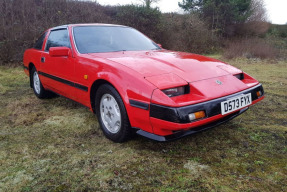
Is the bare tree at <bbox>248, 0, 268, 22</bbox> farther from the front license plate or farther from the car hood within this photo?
the front license plate

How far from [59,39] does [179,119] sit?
8.19 feet

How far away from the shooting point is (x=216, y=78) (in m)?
2.24

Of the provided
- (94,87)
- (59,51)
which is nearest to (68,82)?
(59,51)

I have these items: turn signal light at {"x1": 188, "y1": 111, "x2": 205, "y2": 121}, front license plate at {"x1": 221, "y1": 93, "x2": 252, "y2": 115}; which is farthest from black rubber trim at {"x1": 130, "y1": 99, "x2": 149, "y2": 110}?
front license plate at {"x1": 221, "y1": 93, "x2": 252, "y2": 115}

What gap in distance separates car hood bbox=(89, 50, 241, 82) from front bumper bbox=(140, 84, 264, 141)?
0.33 meters

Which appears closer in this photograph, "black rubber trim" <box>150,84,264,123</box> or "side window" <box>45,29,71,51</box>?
"black rubber trim" <box>150,84,264,123</box>

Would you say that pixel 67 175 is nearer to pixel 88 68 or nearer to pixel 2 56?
pixel 88 68

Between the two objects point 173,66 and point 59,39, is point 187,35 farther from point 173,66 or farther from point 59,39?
point 173,66

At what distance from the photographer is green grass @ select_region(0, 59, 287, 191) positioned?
174 centimetres

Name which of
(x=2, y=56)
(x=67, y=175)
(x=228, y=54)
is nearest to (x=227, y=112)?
(x=67, y=175)

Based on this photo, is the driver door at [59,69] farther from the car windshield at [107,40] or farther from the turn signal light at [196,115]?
the turn signal light at [196,115]

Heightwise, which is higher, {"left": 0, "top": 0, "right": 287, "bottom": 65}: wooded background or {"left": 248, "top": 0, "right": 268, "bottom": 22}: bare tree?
{"left": 248, "top": 0, "right": 268, "bottom": 22}: bare tree

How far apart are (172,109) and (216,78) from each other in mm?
741

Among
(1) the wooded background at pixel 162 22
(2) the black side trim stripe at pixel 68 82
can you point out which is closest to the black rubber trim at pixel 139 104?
(2) the black side trim stripe at pixel 68 82
